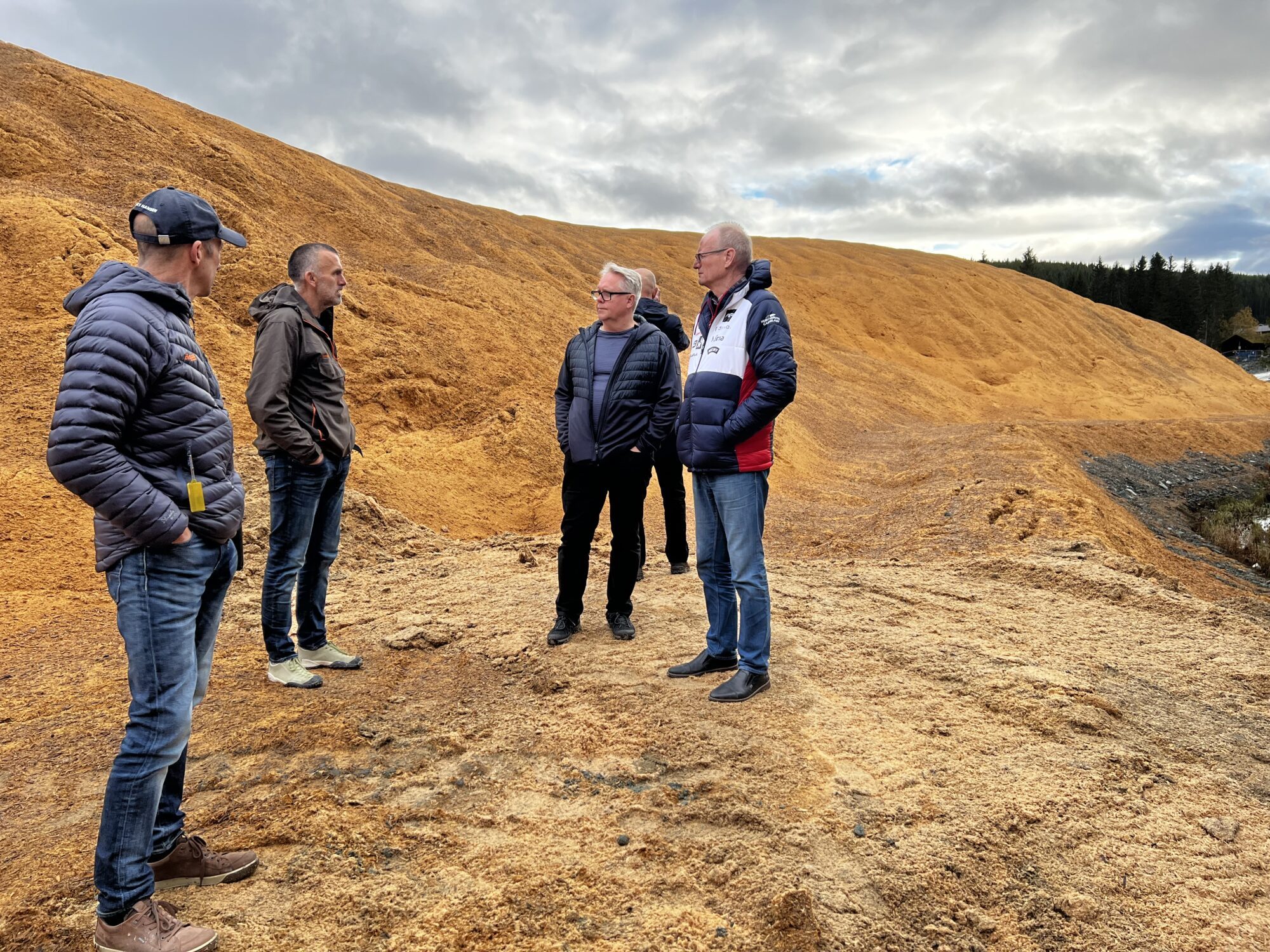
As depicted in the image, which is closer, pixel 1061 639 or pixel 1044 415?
pixel 1061 639

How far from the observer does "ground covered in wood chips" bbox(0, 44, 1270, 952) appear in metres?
2.54

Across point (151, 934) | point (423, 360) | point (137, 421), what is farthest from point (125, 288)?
point (423, 360)

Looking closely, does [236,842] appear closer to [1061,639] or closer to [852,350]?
[1061,639]

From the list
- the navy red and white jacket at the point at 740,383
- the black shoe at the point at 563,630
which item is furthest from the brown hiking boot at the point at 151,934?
the navy red and white jacket at the point at 740,383

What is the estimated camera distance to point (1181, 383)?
114 feet

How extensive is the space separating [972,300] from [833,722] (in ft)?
121

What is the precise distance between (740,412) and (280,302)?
243 centimetres

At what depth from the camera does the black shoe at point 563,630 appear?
4.77 m

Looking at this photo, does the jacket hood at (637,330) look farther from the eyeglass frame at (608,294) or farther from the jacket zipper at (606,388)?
the eyeglass frame at (608,294)

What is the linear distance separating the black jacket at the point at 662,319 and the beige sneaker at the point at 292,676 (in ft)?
10.6

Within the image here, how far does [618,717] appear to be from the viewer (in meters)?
3.78

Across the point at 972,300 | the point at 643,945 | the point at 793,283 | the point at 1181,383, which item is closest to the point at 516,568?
the point at 643,945

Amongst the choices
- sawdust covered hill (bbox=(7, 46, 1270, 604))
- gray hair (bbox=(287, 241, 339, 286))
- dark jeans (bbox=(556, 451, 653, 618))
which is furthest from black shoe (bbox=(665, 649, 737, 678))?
sawdust covered hill (bbox=(7, 46, 1270, 604))

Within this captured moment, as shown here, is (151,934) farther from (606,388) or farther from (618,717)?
(606,388)
